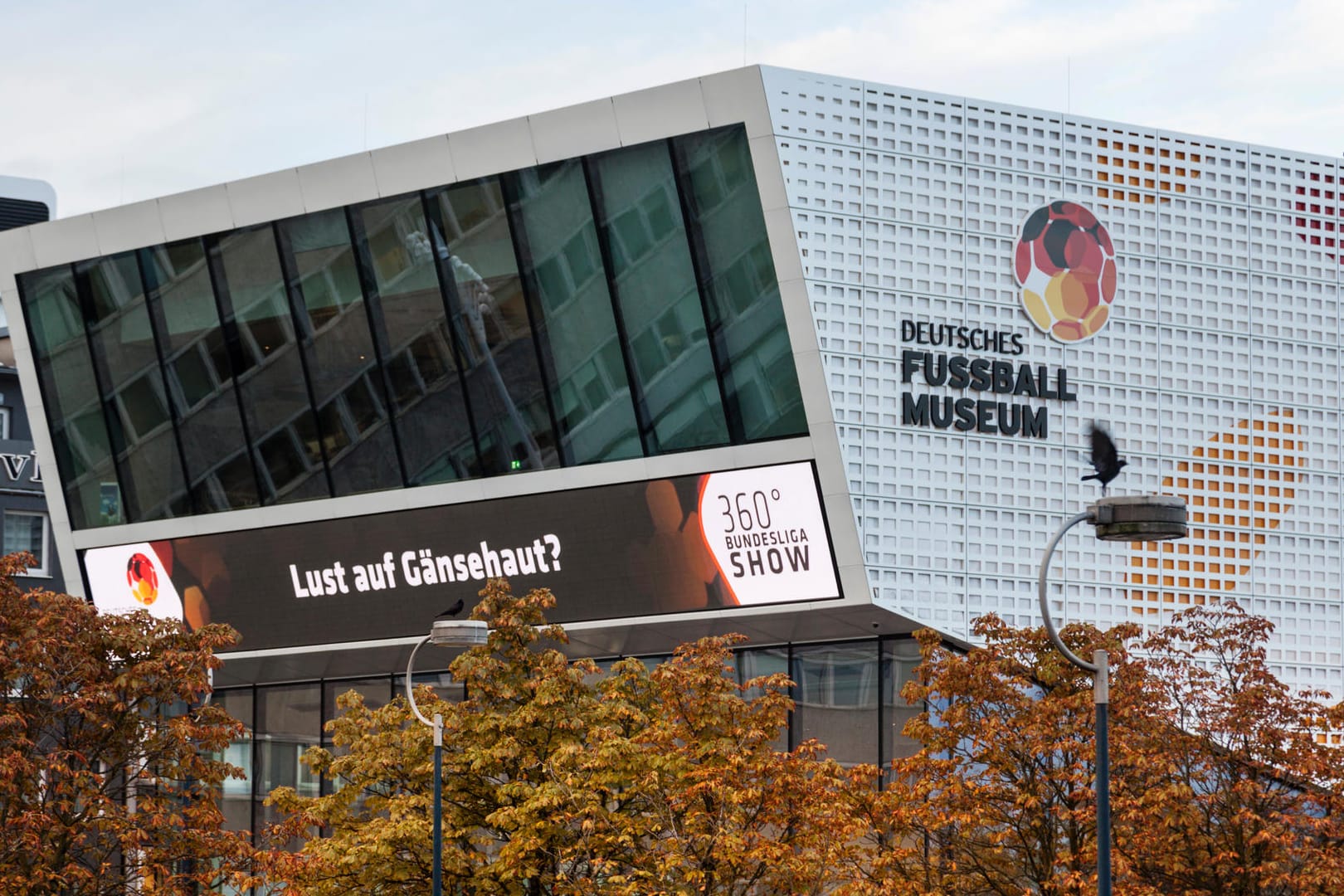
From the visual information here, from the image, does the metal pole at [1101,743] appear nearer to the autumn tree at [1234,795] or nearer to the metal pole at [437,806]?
the autumn tree at [1234,795]

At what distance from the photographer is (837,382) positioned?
33781 millimetres

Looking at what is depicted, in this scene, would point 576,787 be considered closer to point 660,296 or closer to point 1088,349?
point 660,296

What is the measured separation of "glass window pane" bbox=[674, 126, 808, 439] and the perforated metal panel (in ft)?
2.31

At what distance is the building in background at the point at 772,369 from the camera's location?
34.1m

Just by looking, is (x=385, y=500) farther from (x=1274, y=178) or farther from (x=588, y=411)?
(x=1274, y=178)

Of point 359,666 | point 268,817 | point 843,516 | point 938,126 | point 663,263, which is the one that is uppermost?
point 938,126

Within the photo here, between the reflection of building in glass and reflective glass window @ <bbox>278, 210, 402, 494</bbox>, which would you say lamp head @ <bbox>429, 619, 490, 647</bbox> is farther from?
reflective glass window @ <bbox>278, 210, 402, 494</bbox>

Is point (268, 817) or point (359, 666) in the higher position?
point (359, 666)

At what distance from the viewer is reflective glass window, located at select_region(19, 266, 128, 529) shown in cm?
4219

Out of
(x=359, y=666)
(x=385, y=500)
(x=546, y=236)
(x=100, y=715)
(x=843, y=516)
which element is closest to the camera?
(x=100, y=715)

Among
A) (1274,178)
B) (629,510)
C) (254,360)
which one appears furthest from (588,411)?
(1274,178)

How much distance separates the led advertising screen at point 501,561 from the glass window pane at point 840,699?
2.42 m

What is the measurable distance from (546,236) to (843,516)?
24.3 ft

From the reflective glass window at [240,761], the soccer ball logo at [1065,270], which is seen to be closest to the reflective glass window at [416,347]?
the reflective glass window at [240,761]
